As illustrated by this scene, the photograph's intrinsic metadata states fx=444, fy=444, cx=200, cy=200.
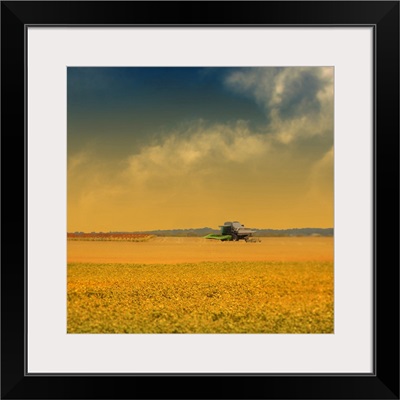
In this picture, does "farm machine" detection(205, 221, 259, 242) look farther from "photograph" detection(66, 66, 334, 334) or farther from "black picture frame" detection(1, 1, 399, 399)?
"black picture frame" detection(1, 1, 399, 399)

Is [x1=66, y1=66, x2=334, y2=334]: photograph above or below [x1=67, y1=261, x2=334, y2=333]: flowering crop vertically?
above

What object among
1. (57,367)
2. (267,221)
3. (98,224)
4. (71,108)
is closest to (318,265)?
(267,221)

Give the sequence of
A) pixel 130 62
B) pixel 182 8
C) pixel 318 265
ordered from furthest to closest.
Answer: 1. pixel 318 265
2. pixel 130 62
3. pixel 182 8

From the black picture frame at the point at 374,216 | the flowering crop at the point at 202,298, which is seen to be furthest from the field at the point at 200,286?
the black picture frame at the point at 374,216

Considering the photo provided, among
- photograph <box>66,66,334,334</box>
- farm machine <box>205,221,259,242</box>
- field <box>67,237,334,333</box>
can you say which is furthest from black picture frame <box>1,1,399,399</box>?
farm machine <box>205,221,259,242</box>

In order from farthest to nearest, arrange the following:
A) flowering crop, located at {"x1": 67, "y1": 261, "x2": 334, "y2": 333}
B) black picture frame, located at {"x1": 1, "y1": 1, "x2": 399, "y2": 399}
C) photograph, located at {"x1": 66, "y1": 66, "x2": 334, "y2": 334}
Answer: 1. photograph, located at {"x1": 66, "y1": 66, "x2": 334, "y2": 334}
2. flowering crop, located at {"x1": 67, "y1": 261, "x2": 334, "y2": 333}
3. black picture frame, located at {"x1": 1, "y1": 1, "x2": 399, "y2": 399}

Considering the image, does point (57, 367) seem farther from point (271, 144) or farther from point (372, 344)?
point (271, 144)
